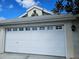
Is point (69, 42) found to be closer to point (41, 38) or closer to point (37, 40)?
point (41, 38)

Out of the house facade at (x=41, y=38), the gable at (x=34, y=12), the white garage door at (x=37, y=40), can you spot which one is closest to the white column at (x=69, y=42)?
the house facade at (x=41, y=38)

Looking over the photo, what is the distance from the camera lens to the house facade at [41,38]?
1030 cm

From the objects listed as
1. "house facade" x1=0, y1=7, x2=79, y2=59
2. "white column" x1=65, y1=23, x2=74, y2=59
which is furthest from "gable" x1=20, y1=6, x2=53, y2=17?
"white column" x1=65, y1=23, x2=74, y2=59

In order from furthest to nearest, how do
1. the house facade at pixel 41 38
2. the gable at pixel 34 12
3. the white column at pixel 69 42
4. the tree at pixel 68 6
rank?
1. the gable at pixel 34 12
2. the house facade at pixel 41 38
3. the white column at pixel 69 42
4. the tree at pixel 68 6

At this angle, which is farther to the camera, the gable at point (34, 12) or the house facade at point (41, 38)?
the gable at point (34, 12)

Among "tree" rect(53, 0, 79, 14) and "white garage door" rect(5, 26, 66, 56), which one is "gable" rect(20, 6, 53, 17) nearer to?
"white garage door" rect(5, 26, 66, 56)

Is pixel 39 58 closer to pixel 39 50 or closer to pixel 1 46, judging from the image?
pixel 39 50

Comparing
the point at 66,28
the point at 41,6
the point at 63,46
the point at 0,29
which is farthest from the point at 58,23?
the point at 41,6

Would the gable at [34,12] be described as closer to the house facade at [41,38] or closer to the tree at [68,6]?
the house facade at [41,38]

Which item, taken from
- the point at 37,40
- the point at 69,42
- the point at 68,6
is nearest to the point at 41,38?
the point at 37,40

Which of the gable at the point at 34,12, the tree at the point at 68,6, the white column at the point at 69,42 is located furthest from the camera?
the gable at the point at 34,12

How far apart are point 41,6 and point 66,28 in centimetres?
1275

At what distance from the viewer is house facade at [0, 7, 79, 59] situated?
33.8ft

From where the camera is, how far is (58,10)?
27.7ft
